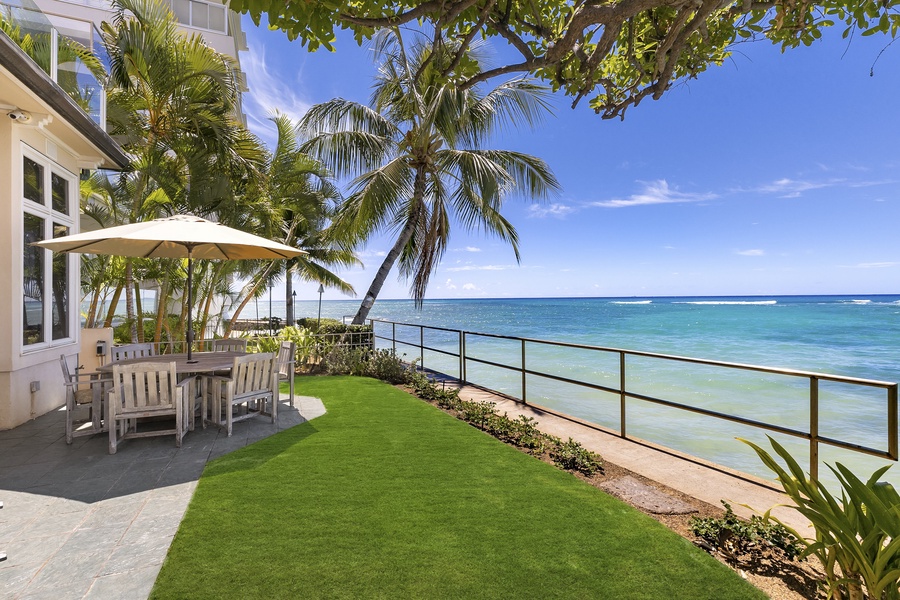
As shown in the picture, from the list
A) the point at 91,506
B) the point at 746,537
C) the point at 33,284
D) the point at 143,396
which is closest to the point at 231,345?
the point at 33,284

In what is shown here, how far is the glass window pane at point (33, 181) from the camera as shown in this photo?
488 centimetres

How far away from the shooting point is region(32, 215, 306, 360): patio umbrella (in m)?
4.15

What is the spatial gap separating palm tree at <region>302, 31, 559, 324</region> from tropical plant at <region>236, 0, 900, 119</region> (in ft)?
17.7

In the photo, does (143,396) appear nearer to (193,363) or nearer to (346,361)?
(193,363)

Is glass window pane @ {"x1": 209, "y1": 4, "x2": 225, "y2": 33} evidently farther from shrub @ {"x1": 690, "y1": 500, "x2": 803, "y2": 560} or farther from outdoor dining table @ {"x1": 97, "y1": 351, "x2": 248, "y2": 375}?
shrub @ {"x1": 690, "y1": 500, "x2": 803, "y2": 560}

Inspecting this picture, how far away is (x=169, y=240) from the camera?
4102 mm

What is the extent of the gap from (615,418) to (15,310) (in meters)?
8.43

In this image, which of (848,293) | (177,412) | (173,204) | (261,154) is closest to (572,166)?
(261,154)

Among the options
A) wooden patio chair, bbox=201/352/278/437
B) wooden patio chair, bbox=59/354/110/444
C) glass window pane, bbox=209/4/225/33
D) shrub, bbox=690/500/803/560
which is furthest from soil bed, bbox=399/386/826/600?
glass window pane, bbox=209/4/225/33

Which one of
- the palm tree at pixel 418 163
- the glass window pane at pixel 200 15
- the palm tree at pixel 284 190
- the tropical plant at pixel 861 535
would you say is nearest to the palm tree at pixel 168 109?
the palm tree at pixel 284 190

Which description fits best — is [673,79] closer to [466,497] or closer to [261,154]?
[466,497]

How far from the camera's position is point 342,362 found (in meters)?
8.41

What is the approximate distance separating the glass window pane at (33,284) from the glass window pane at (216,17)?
13468 mm

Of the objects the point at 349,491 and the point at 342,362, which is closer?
the point at 349,491
